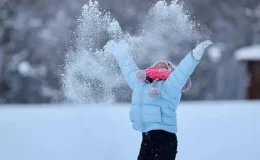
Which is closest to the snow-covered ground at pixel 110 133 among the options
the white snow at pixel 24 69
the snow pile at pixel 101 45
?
the snow pile at pixel 101 45

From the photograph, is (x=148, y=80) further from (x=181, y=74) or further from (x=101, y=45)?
(x=101, y=45)

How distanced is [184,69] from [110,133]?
1212mm

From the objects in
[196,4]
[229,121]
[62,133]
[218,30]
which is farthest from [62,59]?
[218,30]

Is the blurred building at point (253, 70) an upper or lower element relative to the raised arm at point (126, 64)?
upper

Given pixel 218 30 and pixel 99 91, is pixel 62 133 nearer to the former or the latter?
pixel 99 91

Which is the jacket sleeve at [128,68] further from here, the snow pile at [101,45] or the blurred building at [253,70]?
the blurred building at [253,70]

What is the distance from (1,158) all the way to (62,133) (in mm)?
397

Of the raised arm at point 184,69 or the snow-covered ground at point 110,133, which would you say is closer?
the raised arm at point 184,69

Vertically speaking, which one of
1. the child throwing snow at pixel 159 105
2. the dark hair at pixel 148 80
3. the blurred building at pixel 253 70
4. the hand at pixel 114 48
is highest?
the blurred building at pixel 253 70

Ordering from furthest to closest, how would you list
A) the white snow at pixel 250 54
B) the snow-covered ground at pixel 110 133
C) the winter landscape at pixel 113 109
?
the white snow at pixel 250 54
the snow-covered ground at pixel 110 133
the winter landscape at pixel 113 109

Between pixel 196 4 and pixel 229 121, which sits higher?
pixel 196 4

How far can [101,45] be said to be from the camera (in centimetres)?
330

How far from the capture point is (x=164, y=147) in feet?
8.89

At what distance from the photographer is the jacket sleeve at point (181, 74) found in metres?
2.66
